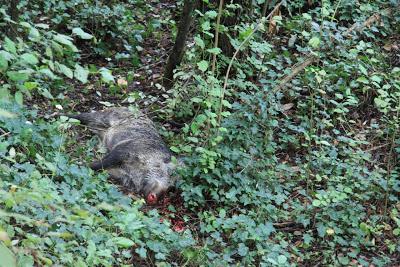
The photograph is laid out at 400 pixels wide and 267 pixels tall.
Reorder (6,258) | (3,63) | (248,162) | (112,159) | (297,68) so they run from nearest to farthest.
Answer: (6,258)
(3,63)
(248,162)
(112,159)
(297,68)

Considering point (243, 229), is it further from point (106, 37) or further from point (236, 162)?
point (106, 37)

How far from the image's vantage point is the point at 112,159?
6195mm

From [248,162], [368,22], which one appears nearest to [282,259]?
[248,162]

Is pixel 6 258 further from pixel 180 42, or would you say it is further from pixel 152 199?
pixel 180 42

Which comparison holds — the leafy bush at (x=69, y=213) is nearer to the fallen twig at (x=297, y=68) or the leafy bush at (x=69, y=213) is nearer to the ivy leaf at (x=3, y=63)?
the ivy leaf at (x=3, y=63)

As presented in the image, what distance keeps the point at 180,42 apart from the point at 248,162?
221 centimetres

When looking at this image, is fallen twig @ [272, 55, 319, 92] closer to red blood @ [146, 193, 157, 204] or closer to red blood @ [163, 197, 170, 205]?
red blood @ [163, 197, 170, 205]

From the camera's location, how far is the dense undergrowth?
470cm

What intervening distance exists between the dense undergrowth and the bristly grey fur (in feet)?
0.72

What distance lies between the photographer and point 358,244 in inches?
217

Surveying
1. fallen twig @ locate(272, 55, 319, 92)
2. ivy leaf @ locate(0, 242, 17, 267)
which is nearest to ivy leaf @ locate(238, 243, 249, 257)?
fallen twig @ locate(272, 55, 319, 92)

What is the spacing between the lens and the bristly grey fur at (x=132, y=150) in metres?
6.06

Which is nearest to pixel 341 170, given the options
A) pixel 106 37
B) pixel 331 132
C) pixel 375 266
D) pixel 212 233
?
pixel 331 132

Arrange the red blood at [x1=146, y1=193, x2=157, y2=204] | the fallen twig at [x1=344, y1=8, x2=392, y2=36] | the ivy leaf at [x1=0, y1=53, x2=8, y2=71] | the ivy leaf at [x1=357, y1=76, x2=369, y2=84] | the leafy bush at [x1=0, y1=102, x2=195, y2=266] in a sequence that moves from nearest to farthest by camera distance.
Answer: the ivy leaf at [x1=0, y1=53, x2=8, y2=71] < the leafy bush at [x1=0, y1=102, x2=195, y2=266] < the red blood at [x1=146, y1=193, x2=157, y2=204] < the ivy leaf at [x1=357, y1=76, x2=369, y2=84] < the fallen twig at [x1=344, y1=8, x2=392, y2=36]
